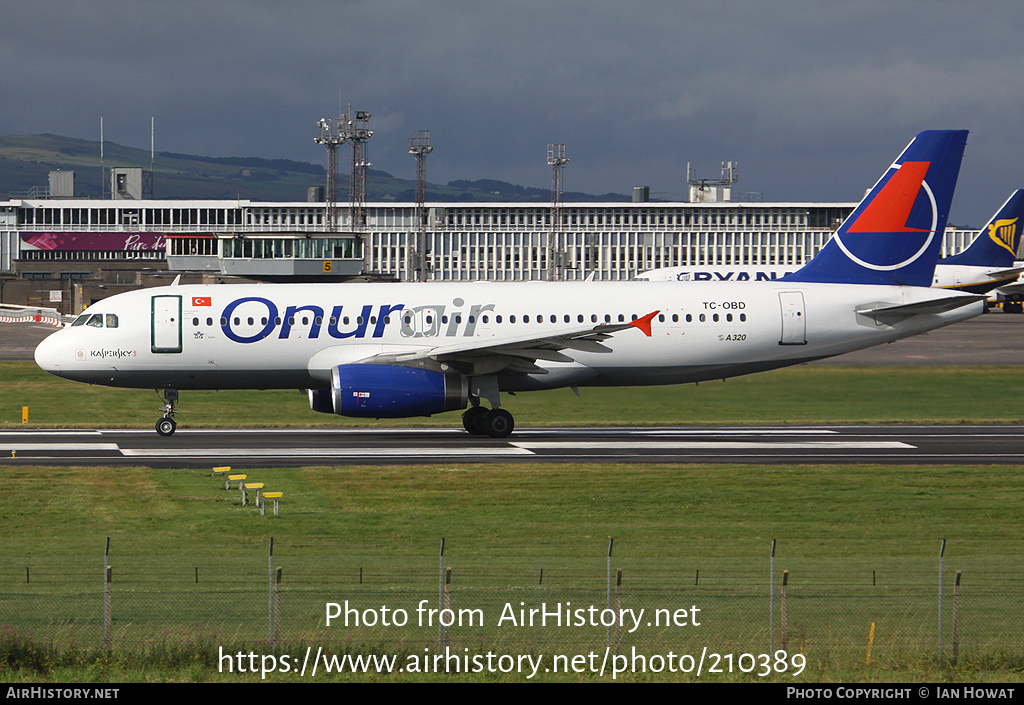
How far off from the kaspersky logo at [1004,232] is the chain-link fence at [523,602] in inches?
2606

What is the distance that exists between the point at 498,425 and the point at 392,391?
401 centimetres

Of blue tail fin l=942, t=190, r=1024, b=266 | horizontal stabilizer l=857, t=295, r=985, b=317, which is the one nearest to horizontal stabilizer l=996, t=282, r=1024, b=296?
blue tail fin l=942, t=190, r=1024, b=266

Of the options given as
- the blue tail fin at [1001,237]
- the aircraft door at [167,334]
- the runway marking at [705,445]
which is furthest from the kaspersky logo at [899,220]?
the blue tail fin at [1001,237]

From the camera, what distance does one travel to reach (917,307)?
35.8 meters

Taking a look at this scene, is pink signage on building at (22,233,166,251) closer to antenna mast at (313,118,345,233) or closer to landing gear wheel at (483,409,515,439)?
antenna mast at (313,118,345,233)

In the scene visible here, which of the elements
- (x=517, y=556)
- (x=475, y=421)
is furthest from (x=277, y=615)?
(x=475, y=421)

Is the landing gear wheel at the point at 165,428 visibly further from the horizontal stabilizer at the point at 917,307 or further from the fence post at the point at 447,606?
the fence post at the point at 447,606

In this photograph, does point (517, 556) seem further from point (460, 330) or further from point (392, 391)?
point (460, 330)

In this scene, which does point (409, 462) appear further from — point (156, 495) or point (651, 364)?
point (651, 364)

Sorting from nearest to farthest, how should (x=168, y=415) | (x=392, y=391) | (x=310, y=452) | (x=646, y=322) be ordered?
(x=310, y=452) → (x=392, y=391) → (x=646, y=322) → (x=168, y=415)

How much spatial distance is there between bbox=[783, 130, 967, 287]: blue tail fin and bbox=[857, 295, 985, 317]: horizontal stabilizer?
5.06 feet

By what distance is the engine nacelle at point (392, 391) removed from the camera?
107 ft

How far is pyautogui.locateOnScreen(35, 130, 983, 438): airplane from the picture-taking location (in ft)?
114

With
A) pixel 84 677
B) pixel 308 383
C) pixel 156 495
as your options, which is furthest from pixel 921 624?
pixel 308 383
